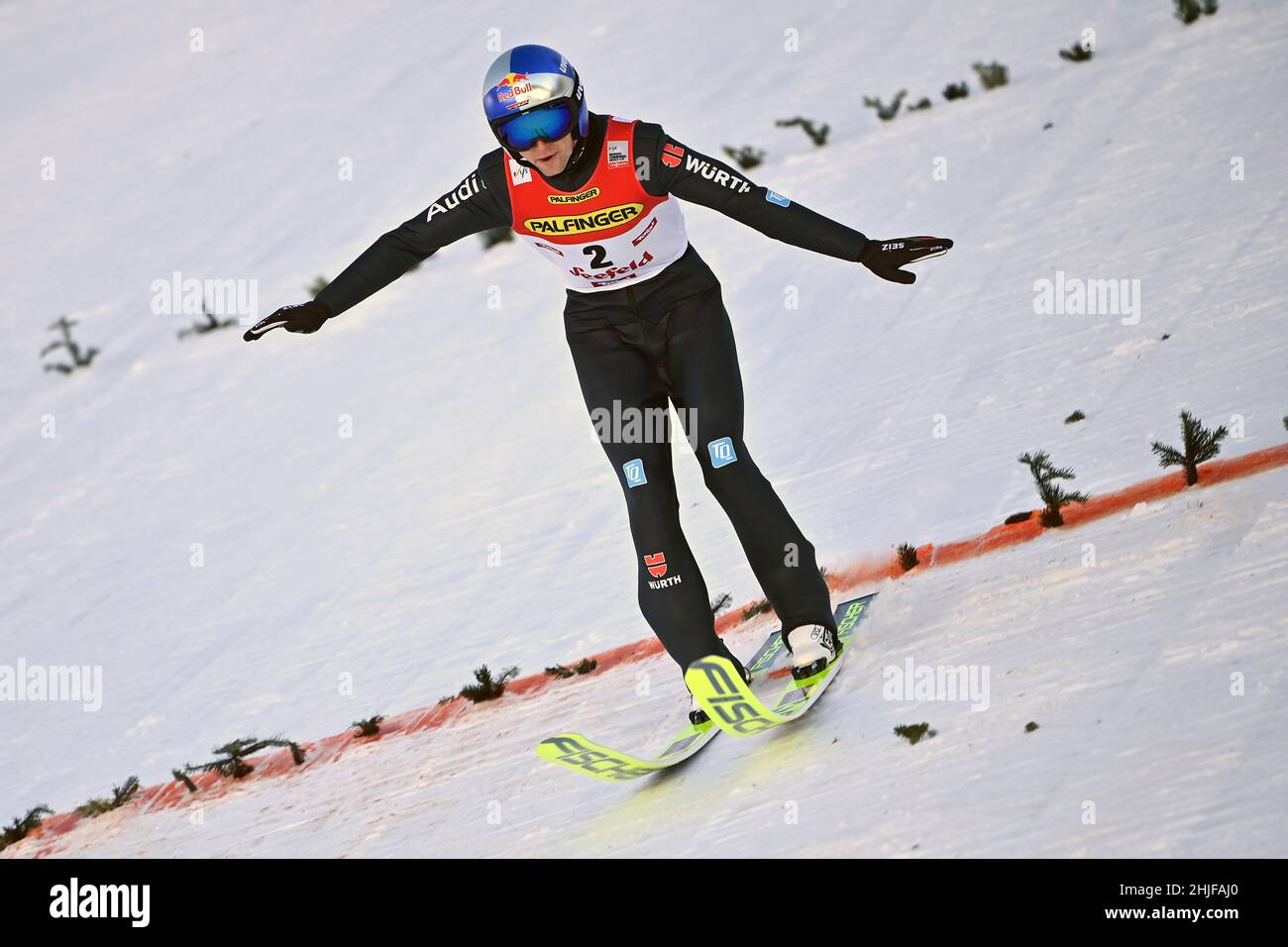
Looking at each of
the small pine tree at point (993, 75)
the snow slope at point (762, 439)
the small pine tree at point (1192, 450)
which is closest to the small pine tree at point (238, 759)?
the snow slope at point (762, 439)

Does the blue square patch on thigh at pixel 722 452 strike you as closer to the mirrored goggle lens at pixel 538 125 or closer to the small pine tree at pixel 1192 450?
the mirrored goggle lens at pixel 538 125

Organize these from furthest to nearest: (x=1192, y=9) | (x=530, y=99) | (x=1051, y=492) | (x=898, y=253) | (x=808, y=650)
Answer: (x=1192, y=9) < (x=1051, y=492) < (x=808, y=650) < (x=898, y=253) < (x=530, y=99)

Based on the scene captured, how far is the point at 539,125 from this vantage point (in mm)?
4801

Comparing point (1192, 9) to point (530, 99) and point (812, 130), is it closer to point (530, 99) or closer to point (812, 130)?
point (812, 130)

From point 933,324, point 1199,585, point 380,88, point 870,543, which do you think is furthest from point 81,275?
point 1199,585

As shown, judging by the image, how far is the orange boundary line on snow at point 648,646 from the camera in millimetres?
5938

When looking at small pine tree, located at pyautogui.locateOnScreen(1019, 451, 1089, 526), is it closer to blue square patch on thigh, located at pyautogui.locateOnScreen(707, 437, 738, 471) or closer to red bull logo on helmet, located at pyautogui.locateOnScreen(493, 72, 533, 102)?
blue square patch on thigh, located at pyautogui.locateOnScreen(707, 437, 738, 471)

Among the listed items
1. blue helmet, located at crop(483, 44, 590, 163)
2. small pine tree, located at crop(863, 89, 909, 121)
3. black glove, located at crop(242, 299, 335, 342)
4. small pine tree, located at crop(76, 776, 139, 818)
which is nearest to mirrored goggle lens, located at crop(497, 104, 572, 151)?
blue helmet, located at crop(483, 44, 590, 163)

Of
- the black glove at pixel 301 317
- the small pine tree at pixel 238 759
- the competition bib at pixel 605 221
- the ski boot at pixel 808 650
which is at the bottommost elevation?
the small pine tree at pixel 238 759

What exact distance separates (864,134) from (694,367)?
805 centimetres

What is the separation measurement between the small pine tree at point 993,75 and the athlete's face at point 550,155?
27.8 feet

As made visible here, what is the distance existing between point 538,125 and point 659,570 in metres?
1.49

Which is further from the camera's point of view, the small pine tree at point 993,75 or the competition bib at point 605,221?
the small pine tree at point 993,75

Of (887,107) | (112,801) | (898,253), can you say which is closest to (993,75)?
(887,107)
